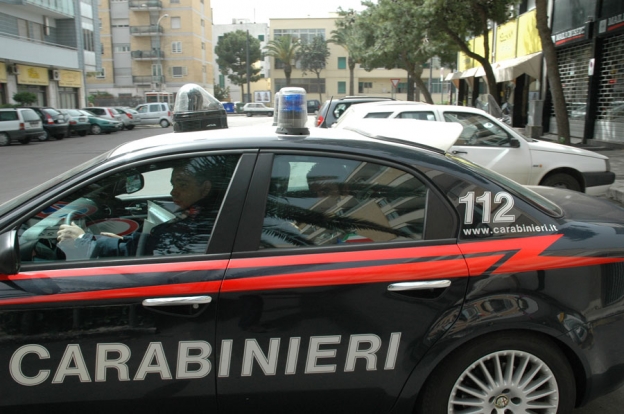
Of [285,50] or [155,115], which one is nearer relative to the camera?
[155,115]

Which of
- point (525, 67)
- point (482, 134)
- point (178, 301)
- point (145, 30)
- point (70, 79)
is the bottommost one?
point (178, 301)

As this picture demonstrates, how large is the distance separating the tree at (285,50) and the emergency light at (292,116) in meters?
68.1

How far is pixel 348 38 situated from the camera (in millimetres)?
46688

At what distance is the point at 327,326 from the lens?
2.30 m

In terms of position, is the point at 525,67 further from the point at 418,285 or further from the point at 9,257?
the point at 9,257

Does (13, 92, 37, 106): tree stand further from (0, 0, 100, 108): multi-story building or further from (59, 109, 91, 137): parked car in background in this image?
(0, 0, 100, 108): multi-story building

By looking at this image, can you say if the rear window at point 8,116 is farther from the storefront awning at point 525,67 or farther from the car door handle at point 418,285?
the car door handle at point 418,285

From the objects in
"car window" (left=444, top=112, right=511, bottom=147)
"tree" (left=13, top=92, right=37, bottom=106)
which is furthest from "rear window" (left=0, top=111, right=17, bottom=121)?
"car window" (left=444, top=112, right=511, bottom=147)

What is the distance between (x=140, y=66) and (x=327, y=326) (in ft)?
234

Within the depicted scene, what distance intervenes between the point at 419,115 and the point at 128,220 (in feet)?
20.6

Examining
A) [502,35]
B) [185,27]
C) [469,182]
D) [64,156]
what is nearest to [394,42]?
[502,35]

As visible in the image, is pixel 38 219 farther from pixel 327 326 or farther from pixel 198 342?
pixel 327 326

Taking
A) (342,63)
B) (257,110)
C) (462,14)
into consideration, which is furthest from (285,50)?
(462,14)

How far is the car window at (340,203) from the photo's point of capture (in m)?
2.44
